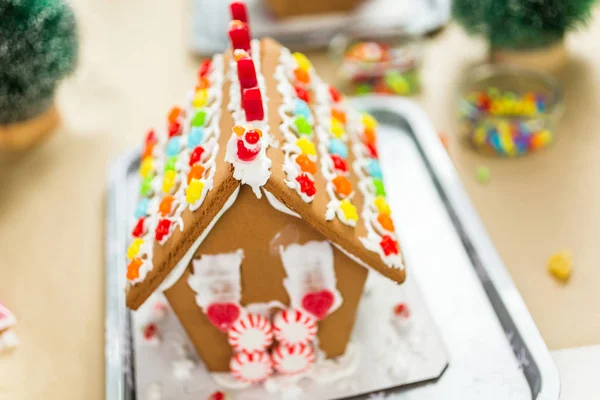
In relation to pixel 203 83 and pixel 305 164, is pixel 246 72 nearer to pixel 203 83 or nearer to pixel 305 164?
pixel 305 164

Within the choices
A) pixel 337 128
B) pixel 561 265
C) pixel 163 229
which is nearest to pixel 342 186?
pixel 337 128

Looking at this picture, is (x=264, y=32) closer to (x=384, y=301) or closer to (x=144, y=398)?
(x=384, y=301)

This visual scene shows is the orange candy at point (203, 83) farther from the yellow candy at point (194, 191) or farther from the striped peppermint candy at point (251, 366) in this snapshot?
the striped peppermint candy at point (251, 366)

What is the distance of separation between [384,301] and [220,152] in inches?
17.6

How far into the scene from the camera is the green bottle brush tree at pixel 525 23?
1.54m

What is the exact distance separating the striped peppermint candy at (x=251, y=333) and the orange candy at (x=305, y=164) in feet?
0.83

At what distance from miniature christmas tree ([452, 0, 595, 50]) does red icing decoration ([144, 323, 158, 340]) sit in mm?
1051

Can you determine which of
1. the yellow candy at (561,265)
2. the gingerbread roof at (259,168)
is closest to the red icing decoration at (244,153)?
the gingerbread roof at (259,168)

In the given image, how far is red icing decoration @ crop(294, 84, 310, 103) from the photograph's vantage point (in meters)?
1.03

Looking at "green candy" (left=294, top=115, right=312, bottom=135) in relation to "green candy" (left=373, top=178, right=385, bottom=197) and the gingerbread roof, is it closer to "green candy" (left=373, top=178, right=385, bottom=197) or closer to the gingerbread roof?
the gingerbread roof

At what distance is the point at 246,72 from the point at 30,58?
2.40ft

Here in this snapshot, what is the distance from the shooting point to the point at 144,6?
87.4 inches

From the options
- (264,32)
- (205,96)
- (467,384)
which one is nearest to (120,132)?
(264,32)

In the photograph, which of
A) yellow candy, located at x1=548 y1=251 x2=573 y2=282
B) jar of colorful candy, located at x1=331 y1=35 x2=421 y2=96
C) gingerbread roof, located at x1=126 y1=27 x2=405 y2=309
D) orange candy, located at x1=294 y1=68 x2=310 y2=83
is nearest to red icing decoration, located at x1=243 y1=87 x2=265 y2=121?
gingerbread roof, located at x1=126 y1=27 x2=405 y2=309
